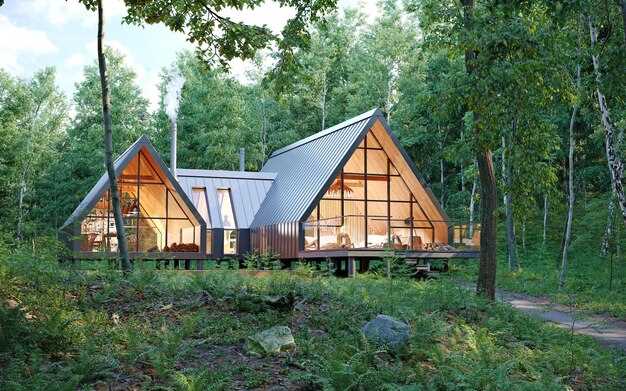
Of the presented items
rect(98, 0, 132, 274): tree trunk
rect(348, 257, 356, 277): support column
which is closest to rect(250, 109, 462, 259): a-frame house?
rect(348, 257, 356, 277): support column

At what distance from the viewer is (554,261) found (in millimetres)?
28594

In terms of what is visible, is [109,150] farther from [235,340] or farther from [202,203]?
[202,203]

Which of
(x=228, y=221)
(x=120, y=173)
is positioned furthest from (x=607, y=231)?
(x=120, y=173)

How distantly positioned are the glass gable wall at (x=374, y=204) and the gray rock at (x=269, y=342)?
13.0m

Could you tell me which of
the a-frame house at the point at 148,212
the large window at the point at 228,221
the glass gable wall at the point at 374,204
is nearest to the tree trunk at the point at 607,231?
the glass gable wall at the point at 374,204

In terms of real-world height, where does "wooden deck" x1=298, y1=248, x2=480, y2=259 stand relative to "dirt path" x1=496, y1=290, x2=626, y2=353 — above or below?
above

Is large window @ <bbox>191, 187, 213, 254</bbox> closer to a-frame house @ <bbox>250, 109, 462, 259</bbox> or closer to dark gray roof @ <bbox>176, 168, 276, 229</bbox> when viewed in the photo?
dark gray roof @ <bbox>176, 168, 276, 229</bbox>

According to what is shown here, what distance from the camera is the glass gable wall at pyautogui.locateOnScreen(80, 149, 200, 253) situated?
22672mm

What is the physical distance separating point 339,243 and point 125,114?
25163mm

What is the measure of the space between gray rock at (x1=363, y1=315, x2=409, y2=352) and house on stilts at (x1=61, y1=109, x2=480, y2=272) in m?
11.0

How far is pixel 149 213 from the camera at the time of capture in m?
23.4

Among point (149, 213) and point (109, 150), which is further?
point (149, 213)

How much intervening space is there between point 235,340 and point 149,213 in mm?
16372

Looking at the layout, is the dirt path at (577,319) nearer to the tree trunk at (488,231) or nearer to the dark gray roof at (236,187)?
the tree trunk at (488,231)
